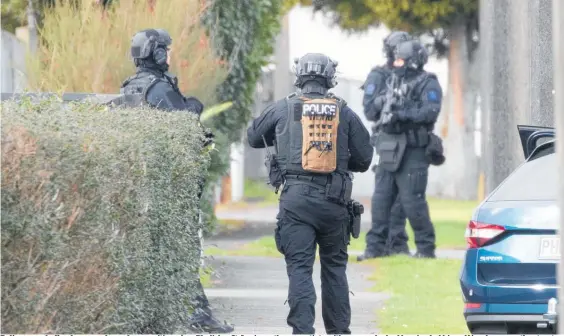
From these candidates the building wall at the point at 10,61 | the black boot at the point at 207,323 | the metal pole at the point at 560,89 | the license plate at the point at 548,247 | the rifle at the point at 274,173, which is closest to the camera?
the metal pole at the point at 560,89

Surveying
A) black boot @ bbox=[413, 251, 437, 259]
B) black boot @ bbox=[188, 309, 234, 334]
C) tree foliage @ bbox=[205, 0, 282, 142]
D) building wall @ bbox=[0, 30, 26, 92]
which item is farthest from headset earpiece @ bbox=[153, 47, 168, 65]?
black boot @ bbox=[413, 251, 437, 259]

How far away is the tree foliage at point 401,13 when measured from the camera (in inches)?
1099

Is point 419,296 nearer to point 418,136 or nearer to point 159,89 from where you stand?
point 418,136

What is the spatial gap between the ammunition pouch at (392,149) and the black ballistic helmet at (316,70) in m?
5.84

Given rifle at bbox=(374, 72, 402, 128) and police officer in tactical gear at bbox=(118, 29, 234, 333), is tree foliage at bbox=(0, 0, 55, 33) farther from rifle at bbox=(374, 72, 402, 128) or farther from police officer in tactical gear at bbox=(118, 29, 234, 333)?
police officer in tactical gear at bbox=(118, 29, 234, 333)

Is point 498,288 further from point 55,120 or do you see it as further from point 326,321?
point 55,120

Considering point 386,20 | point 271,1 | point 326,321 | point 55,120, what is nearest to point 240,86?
point 271,1

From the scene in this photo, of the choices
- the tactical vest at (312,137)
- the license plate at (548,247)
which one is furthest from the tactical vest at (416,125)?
the license plate at (548,247)

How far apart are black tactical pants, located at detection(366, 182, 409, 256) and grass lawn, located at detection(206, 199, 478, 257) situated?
3.61ft

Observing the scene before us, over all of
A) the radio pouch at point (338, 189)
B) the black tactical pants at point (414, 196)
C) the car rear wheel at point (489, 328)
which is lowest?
the car rear wheel at point (489, 328)

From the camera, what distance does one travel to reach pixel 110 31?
40.1 ft

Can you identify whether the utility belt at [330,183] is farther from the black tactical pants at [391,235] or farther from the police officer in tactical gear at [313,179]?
the black tactical pants at [391,235]

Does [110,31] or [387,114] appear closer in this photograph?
[110,31]

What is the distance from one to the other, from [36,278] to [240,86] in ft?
36.2
